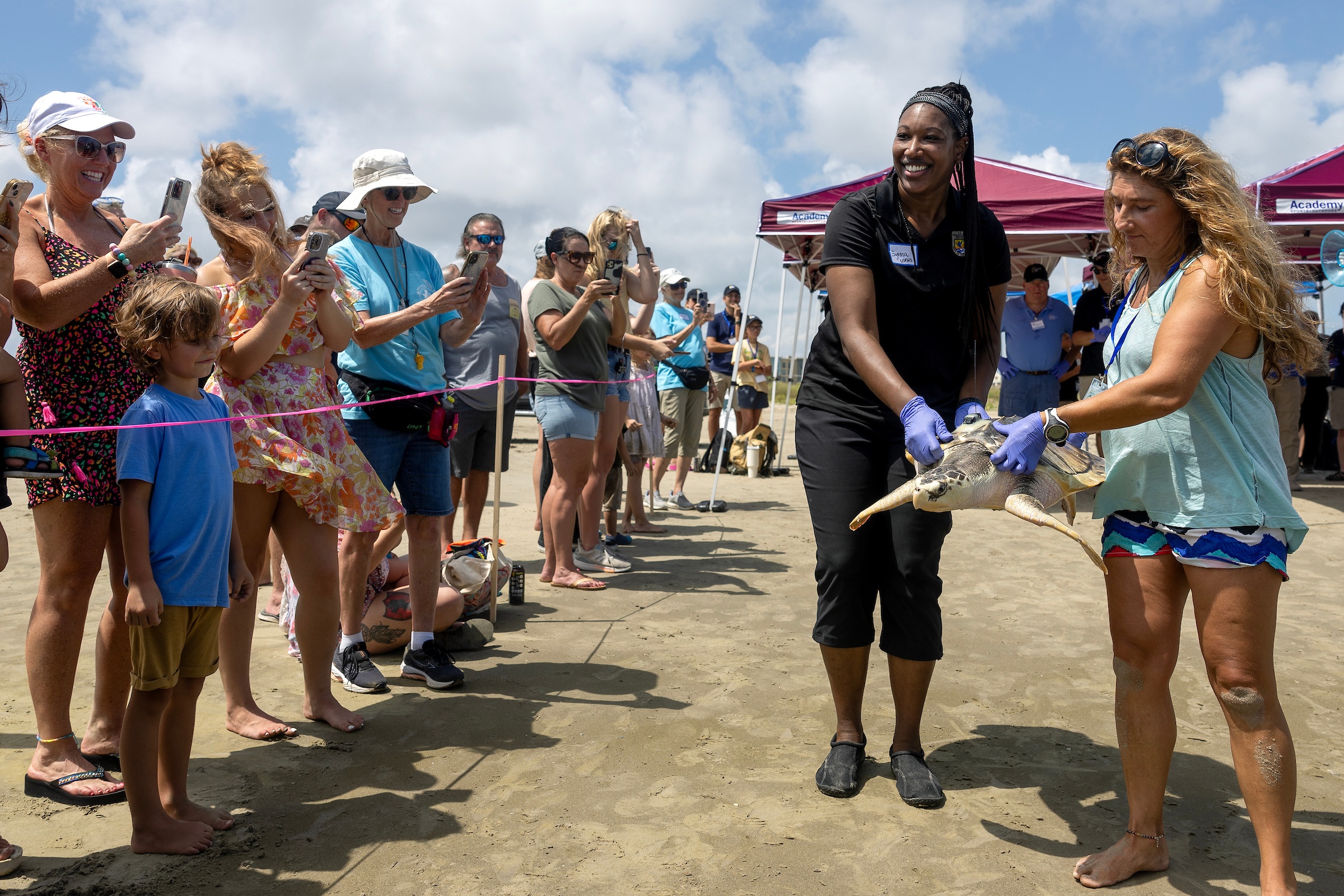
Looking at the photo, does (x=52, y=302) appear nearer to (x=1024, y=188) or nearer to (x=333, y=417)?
(x=333, y=417)

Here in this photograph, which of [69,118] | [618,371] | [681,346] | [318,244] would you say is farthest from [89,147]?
[681,346]

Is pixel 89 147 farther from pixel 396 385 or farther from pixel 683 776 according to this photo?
pixel 683 776

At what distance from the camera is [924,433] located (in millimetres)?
2459

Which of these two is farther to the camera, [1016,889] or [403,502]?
[403,502]

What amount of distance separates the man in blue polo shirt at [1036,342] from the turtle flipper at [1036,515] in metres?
6.80

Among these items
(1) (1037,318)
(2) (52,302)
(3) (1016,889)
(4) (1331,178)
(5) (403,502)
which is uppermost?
→ (4) (1331,178)

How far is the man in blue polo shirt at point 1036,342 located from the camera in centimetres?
882

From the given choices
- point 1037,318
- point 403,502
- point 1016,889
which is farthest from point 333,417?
point 1037,318

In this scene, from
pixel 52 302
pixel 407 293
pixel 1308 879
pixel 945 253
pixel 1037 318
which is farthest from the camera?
pixel 1037 318

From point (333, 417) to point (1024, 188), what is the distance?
28.4 ft

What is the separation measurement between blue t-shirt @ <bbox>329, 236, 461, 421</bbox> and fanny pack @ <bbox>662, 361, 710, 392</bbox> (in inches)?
187

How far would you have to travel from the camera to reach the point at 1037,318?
29.1ft

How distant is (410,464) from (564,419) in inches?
60.9

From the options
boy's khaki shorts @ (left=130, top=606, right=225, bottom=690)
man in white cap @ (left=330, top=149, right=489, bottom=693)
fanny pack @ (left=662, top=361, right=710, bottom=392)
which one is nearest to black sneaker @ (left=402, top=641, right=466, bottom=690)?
man in white cap @ (left=330, top=149, right=489, bottom=693)
